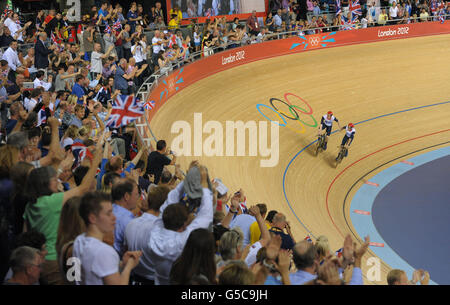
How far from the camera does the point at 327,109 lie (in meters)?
14.6

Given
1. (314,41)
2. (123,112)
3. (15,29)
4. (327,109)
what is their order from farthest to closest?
(314,41)
(327,109)
(15,29)
(123,112)

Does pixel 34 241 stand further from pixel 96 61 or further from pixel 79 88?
pixel 96 61

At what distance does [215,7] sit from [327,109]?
5279 millimetres

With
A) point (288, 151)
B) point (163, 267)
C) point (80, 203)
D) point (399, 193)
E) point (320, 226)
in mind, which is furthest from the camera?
point (288, 151)

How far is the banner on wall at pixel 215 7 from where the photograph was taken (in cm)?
1617

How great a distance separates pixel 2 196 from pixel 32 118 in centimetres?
199

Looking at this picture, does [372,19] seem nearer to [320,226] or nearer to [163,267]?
[320,226]

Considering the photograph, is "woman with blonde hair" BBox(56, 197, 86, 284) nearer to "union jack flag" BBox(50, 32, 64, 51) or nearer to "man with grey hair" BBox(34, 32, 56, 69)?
"man with grey hair" BBox(34, 32, 56, 69)

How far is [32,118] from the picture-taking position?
516 cm

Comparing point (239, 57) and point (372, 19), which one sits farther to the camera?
point (372, 19)

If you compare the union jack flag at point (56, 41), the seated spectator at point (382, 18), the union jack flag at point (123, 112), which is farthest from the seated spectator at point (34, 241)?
the seated spectator at point (382, 18)

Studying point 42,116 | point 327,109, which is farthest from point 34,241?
point 327,109

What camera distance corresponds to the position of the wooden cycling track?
1030cm
